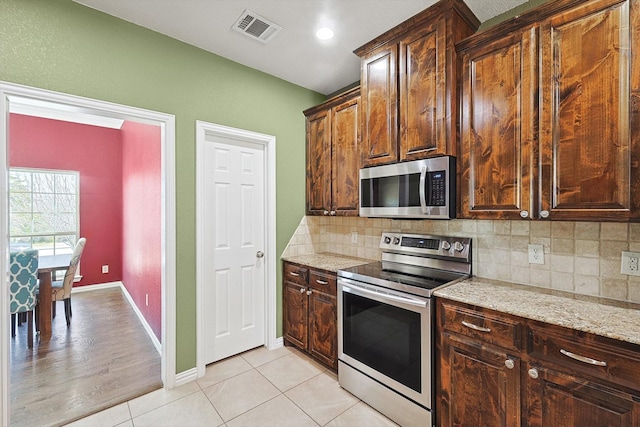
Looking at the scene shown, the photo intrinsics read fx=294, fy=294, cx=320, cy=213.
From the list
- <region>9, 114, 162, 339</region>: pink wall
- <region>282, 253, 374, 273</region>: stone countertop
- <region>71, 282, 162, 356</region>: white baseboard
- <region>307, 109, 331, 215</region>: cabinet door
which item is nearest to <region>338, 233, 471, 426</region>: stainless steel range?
<region>282, 253, 374, 273</region>: stone countertop

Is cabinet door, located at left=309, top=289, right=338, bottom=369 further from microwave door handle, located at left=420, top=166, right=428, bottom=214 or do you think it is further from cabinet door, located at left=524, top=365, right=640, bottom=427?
cabinet door, located at left=524, top=365, right=640, bottom=427

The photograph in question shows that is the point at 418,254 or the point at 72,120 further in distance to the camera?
the point at 72,120

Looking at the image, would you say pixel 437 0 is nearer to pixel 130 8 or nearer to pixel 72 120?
pixel 130 8

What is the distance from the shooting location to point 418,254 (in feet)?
8.05

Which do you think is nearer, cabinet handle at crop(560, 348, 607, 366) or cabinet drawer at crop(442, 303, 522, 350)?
cabinet handle at crop(560, 348, 607, 366)

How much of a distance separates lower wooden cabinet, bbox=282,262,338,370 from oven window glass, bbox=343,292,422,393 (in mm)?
208

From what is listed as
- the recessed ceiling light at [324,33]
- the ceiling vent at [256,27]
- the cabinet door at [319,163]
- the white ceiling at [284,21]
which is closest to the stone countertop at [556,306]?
the cabinet door at [319,163]

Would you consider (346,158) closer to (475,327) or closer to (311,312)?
(311,312)

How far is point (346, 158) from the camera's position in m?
2.80

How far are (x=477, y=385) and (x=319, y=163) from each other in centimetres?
227

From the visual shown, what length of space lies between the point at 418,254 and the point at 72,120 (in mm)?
5944

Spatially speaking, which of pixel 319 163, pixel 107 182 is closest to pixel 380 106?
pixel 319 163

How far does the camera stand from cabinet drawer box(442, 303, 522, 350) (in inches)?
58.6

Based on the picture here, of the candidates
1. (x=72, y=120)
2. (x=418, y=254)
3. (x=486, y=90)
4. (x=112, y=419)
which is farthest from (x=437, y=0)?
(x=72, y=120)
